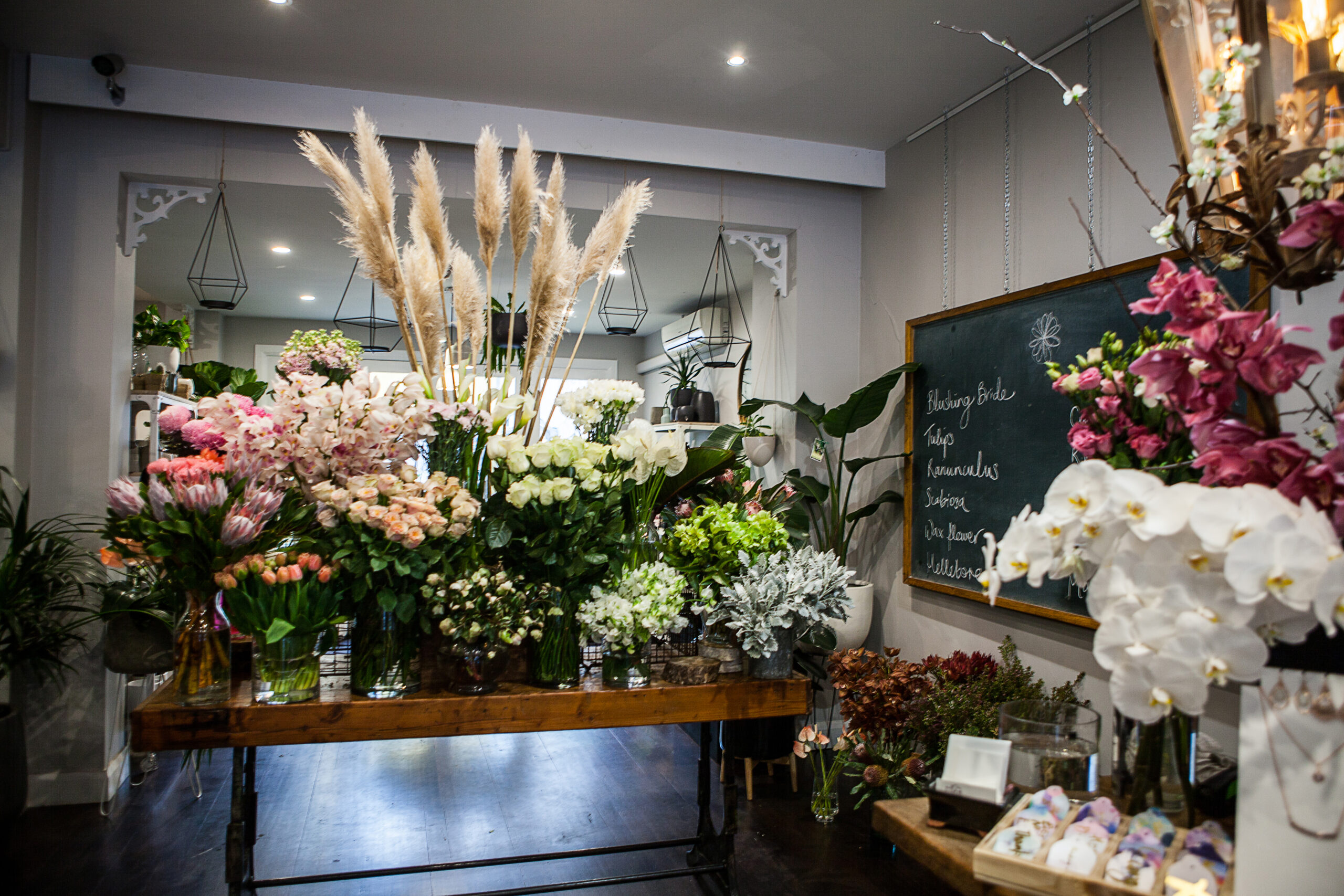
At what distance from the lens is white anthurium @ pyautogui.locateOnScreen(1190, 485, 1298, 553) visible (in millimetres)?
603

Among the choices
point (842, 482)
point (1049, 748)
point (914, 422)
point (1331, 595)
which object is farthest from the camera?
point (842, 482)

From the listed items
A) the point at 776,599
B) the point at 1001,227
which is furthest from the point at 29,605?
the point at 1001,227

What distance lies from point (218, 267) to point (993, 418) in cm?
570

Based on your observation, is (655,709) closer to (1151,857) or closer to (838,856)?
(1151,857)

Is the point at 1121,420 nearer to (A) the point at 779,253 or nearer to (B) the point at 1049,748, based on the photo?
(B) the point at 1049,748

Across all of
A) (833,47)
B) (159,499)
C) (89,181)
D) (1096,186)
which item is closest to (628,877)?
(159,499)

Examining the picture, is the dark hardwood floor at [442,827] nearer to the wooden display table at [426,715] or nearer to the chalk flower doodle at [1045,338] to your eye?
the wooden display table at [426,715]

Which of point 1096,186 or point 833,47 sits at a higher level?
point 833,47

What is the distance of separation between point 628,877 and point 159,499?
53.8 inches

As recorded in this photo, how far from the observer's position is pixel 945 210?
3234mm

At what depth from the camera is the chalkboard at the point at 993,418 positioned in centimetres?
249

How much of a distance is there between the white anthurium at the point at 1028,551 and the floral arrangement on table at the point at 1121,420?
1.63 ft

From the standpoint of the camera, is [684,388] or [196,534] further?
[684,388]

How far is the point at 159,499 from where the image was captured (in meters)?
1.43
